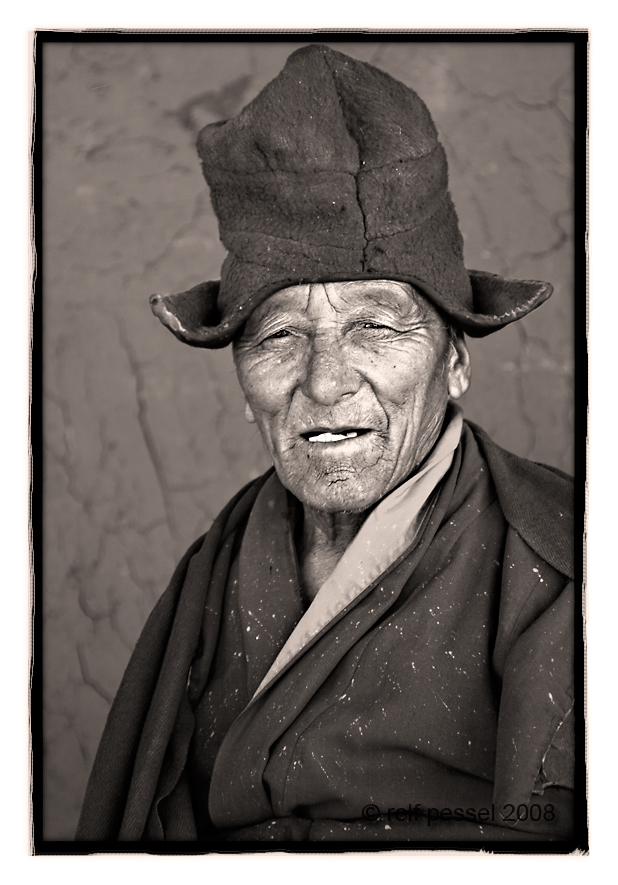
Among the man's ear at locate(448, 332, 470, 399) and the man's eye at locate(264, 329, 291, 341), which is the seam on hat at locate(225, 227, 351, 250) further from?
the man's ear at locate(448, 332, 470, 399)

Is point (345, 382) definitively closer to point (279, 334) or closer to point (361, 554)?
point (279, 334)

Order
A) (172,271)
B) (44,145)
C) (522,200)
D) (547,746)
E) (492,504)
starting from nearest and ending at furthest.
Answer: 1. (547,746)
2. (492,504)
3. (44,145)
4. (522,200)
5. (172,271)

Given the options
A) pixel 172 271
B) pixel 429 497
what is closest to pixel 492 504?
pixel 429 497

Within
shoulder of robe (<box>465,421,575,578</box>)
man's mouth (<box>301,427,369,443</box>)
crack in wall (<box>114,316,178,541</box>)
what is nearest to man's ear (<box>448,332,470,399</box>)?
shoulder of robe (<box>465,421,575,578</box>)

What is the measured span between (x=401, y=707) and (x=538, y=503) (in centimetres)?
44

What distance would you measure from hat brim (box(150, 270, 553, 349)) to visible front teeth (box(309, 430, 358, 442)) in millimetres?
251

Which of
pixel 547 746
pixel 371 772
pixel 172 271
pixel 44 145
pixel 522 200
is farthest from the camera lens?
pixel 172 271

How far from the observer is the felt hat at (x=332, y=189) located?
185 cm

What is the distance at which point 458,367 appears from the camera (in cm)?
205

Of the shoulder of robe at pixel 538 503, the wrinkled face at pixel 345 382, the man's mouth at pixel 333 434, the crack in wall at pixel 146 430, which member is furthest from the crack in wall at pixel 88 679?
the shoulder of robe at pixel 538 503

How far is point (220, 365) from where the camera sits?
2.99 metres

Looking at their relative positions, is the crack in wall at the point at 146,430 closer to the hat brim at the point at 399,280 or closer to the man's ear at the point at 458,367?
the hat brim at the point at 399,280

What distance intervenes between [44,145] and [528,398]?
1.31m
